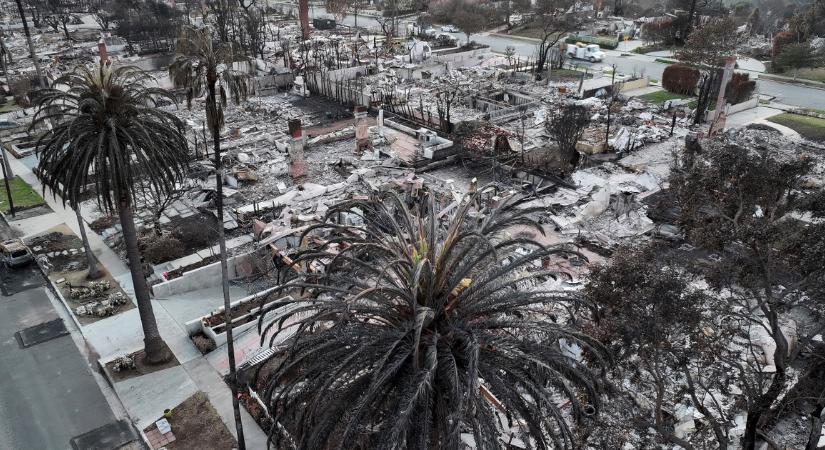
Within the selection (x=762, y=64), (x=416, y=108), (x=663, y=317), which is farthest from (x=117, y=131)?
(x=762, y=64)

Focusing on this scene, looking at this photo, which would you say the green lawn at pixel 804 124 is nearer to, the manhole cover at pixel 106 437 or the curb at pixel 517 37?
the curb at pixel 517 37

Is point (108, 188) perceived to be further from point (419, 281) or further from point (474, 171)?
point (474, 171)

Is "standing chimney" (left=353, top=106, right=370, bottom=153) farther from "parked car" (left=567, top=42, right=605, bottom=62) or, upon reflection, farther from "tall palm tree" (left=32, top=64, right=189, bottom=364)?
"parked car" (left=567, top=42, right=605, bottom=62)

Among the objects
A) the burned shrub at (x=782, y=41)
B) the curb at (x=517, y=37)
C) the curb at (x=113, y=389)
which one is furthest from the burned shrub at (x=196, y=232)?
the burned shrub at (x=782, y=41)

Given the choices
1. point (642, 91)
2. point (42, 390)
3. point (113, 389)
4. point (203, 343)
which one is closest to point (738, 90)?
point (642, 91)

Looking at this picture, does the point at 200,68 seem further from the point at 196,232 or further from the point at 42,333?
the point at 196,232

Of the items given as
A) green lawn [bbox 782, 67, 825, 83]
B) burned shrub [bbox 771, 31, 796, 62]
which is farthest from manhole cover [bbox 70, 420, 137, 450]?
burned shrub [bbox 771, 31, 796, 62]
